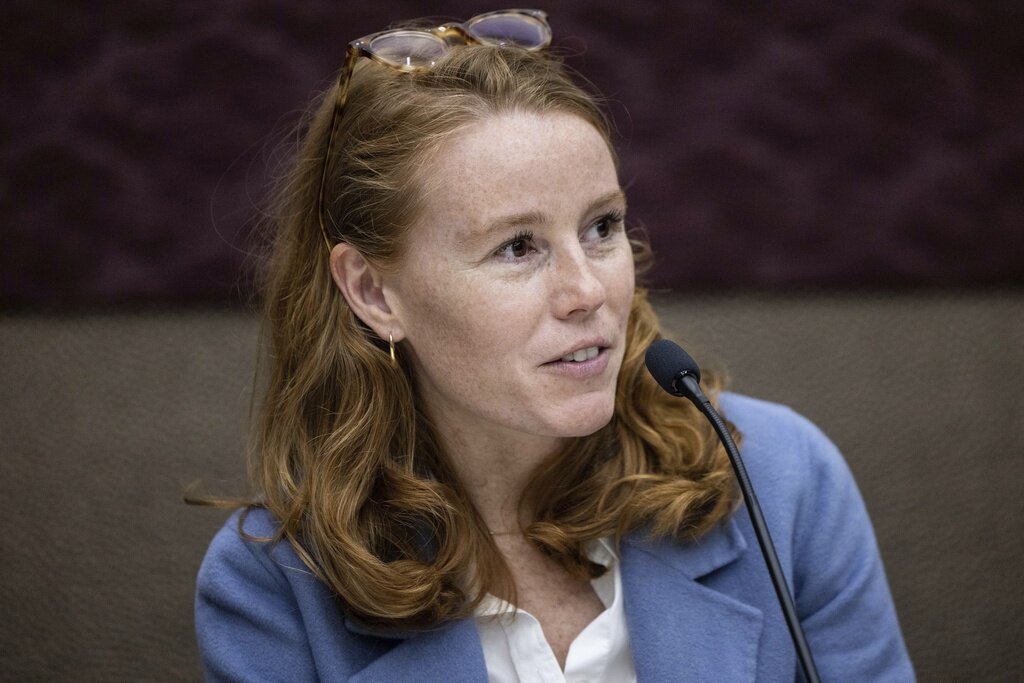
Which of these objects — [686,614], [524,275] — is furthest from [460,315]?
[686,614]

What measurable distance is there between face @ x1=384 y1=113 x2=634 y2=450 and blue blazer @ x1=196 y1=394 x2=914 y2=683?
243mm

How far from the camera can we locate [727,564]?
Answer: 1.30 m

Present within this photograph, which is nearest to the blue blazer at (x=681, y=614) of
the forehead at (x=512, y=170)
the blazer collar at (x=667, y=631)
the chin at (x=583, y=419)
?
the blazer collar at (x=667, y=631)

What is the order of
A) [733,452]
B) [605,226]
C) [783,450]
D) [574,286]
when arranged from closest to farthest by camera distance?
[733,452], [574,286], [605,226], [783,450]

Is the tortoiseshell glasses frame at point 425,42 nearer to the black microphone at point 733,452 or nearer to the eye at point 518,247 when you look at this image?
the eye at point 518,247

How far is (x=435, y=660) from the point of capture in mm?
1216

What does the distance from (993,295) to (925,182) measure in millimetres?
215

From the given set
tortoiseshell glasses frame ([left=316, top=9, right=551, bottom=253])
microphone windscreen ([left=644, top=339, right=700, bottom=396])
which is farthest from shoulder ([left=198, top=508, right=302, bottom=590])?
microphone windscreen ([left=644, top=339, right=700, bottom=396])

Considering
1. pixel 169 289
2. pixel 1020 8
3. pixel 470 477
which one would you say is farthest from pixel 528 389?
pixel 1020 8

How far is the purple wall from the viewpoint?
5.51 ft

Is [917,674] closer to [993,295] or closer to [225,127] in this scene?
[993,295]

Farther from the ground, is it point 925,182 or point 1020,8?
point 1020,8

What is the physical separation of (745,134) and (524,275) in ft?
2.49

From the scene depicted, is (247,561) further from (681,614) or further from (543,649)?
(681,614)
